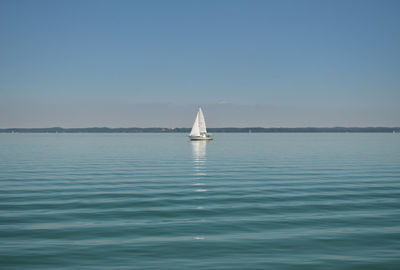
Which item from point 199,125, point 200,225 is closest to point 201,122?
point 199,125

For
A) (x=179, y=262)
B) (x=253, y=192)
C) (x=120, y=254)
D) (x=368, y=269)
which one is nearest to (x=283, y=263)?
(x=368, y=269)

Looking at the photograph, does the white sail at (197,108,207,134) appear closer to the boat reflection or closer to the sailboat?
the sailboat

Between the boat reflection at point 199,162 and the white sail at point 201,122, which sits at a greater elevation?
the white sail at point 201,122

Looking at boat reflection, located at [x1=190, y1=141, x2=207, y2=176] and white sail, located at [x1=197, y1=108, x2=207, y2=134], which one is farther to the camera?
white sail, located at [x1=197, y1=108, x2=207, y2=134]

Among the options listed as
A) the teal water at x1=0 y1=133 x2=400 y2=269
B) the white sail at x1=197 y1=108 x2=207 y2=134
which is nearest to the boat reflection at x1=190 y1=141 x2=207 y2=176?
the teal water at x1=0 y1=133 x2=400 y2=269

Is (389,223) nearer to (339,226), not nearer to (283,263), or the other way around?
(339,226)

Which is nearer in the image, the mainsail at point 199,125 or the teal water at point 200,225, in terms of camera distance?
the teal water at point 200,225

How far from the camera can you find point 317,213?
19.3 metres

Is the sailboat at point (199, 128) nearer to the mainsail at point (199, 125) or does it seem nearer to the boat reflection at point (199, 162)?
the mainsail at point (199, 125)

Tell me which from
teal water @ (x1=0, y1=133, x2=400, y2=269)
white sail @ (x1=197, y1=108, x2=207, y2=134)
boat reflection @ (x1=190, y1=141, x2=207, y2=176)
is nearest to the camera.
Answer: teal water @ (x1=0, y1=133, x2=400, y2=269)

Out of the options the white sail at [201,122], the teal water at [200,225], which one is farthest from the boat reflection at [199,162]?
the white sail at [201,122]

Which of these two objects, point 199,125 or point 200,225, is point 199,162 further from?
point 199,125

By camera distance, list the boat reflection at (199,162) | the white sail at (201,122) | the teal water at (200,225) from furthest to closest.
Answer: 1. the white sail at (201,122)
2. the boat reflection at (199,162)
3. the teal water at (200,225)

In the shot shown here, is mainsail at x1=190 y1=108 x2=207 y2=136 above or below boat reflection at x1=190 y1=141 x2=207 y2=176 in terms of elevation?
above
